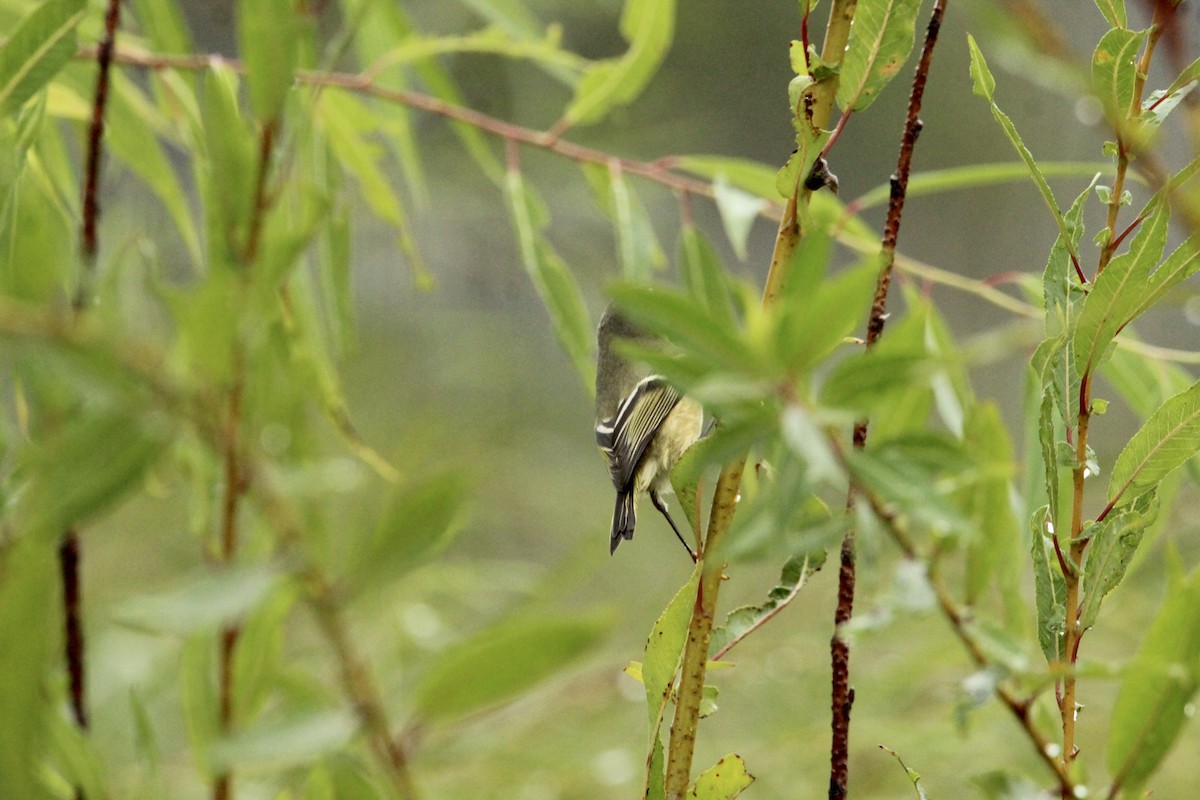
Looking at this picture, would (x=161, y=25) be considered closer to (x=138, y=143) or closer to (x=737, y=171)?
(x=138, y=143)

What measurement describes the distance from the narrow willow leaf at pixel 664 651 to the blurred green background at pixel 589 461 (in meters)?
0.01

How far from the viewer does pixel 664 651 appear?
269 millimetres

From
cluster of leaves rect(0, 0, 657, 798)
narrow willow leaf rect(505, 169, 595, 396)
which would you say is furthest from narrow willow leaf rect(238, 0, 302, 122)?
narrow willow leaf rect(505, 169, 595, 396)

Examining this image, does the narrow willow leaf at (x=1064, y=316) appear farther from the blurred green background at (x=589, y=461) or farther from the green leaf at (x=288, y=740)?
the green leaf at (x=288, y=740)

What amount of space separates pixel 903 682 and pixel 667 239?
1471 millimetres

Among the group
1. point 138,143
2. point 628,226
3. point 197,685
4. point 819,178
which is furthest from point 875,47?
point 138,143

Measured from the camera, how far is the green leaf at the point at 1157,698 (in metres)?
0.22

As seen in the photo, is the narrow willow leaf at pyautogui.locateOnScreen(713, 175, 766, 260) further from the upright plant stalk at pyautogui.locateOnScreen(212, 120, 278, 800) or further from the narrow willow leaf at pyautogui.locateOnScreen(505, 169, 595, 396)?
the upright plant stalk at pyautogui.locateOnScreen(212, 120, 278, 800)

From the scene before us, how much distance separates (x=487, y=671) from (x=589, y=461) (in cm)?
161

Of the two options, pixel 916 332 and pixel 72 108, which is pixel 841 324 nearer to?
pixel 916 332

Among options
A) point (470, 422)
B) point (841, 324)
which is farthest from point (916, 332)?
point (470, 422)

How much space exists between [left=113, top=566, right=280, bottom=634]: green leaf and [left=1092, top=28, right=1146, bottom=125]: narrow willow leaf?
0.20 metres

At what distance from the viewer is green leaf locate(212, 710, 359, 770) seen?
18 centimetres

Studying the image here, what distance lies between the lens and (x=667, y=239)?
2174 millimetres
